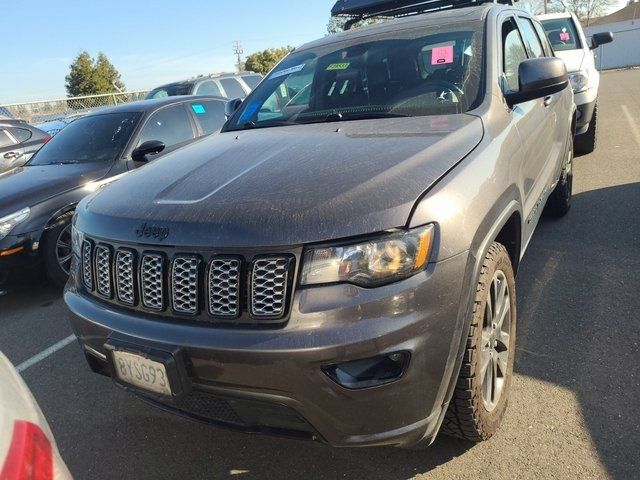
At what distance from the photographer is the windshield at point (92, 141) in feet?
17.3

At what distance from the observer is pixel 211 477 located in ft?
7.56

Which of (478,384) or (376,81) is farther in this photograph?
(376,81)

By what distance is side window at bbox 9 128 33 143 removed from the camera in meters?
8.40

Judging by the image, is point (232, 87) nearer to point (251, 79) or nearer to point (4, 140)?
point (251, 79)

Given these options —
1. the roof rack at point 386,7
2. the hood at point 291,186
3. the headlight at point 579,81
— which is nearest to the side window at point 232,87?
the roof rack at point 386,7

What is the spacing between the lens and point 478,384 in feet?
6.64

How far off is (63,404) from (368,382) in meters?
2.06

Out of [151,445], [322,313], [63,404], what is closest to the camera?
[322,313]

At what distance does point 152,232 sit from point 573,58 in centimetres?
720

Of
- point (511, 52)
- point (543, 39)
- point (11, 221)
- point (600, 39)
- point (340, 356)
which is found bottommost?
point (600, 39)

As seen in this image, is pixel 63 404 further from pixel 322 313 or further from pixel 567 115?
pixel 567 115

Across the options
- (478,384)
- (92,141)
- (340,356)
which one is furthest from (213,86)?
(340,356)

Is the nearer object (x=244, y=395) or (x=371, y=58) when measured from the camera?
(x=244, y=395)

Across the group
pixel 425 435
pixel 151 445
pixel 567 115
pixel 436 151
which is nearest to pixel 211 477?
pixel 151 445
